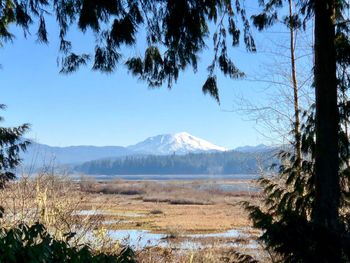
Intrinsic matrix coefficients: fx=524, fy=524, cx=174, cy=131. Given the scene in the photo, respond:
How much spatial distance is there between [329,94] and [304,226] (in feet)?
4.18

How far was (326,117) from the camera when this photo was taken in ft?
16.3

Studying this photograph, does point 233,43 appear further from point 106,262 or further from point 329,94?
point 106,262

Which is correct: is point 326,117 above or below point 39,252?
above

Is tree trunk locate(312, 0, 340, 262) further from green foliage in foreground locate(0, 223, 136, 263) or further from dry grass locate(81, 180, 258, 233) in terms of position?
dry grass locate(81, 180, 258, 233)

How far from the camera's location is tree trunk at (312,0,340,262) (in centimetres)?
493

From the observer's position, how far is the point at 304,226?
183 inches

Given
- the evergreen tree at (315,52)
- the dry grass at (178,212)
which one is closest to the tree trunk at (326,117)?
the evergreen tree at (315,52)

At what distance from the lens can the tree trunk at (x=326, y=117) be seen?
4.93 m

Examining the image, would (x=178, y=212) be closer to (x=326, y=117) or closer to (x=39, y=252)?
→ (x=326, y=117)

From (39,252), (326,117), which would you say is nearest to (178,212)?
(326,117)

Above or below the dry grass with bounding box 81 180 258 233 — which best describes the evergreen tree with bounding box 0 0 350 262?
above

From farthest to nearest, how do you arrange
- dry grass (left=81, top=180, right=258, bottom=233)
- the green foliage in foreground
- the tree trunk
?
1. dry grass (left=81, top=180, right=258, bottom=233)
2. the tree trunk
3. the green foliage in foreground

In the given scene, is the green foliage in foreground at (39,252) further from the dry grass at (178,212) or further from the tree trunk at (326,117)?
the dry grass at (178,212)

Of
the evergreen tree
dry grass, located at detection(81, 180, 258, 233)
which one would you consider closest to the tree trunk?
the evergreen tree
